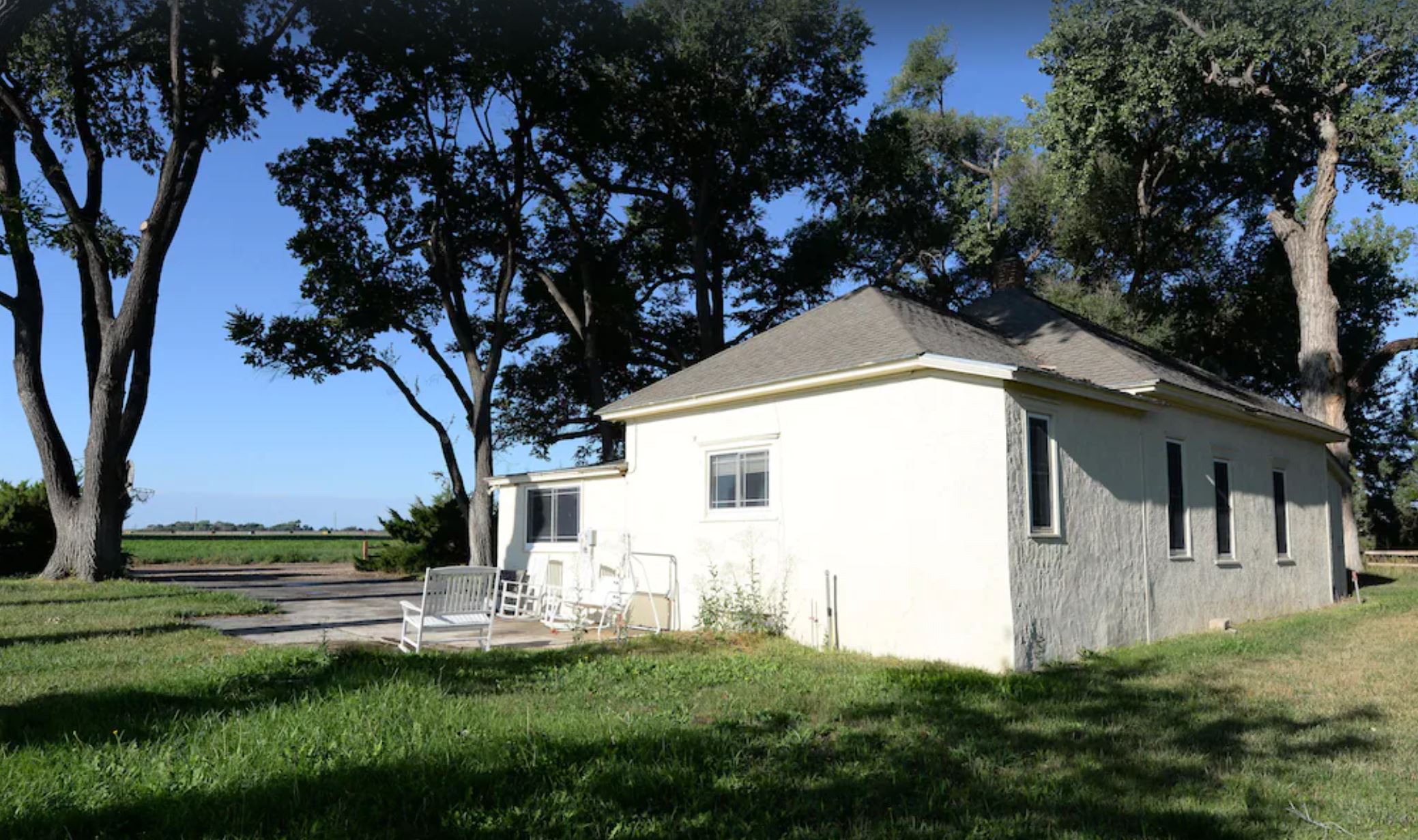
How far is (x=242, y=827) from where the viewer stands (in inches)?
177

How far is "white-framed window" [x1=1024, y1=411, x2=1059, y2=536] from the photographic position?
1040cm

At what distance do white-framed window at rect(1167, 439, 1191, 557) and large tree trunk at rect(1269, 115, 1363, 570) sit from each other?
40.1 feet

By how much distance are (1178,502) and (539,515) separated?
9.59 metres

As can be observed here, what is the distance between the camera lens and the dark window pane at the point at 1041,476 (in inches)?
411

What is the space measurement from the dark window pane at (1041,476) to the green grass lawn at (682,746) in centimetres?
165

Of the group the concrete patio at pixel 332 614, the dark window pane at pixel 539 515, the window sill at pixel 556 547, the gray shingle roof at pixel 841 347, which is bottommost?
the concrete patio at pixel 332 614

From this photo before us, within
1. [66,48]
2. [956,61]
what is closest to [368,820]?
[66,48]

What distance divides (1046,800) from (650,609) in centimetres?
845

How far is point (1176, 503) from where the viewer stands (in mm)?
13133

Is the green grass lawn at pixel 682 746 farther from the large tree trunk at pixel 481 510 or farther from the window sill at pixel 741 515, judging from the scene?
the large tree trunk at pixel 481 510

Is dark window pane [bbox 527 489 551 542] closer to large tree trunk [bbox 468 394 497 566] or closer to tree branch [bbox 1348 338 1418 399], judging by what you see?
large tree trunk [bbox 468 394 497 566]

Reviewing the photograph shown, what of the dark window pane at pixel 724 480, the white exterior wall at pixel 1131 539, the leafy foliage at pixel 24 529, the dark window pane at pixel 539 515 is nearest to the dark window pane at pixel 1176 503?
the white exterior wall at pixel 1131 539

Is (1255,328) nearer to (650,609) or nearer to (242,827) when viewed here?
(650,609)

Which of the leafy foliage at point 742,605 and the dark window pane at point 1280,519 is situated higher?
the dark window pane at point 1280,519
